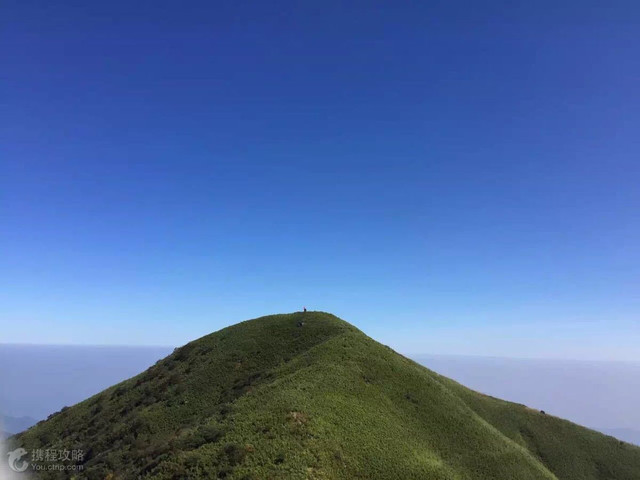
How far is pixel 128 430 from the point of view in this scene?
6781cm

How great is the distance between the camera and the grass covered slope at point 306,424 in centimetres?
4194

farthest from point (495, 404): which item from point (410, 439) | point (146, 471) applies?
point (146, 471)

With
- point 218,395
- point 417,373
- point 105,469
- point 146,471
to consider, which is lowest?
point 105,469

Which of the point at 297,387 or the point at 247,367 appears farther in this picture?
the point at 247,367

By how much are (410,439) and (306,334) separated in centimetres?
3993

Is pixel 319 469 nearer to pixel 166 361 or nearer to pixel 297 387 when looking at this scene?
pixel 297 387

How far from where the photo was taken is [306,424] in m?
46.0

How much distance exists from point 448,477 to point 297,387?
23986 millimetres

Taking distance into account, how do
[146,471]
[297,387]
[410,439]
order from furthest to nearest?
[297,387] → [410,439] → [146,471]

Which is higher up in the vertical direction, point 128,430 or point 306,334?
point 306,334

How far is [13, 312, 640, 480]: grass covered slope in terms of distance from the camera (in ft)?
138

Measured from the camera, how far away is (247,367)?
80125mm

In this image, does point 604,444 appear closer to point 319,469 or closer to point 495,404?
point 495,404

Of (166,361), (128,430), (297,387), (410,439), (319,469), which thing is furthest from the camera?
(166,361)
